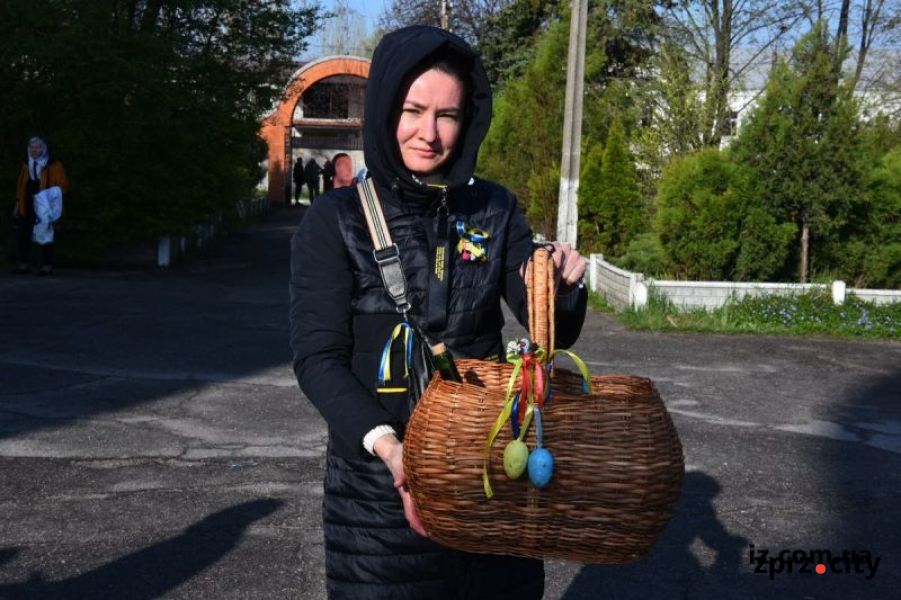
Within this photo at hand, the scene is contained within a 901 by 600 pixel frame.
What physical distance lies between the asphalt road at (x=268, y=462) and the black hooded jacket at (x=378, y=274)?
2435 millimetres

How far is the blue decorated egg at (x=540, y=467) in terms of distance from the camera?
6.28 feet

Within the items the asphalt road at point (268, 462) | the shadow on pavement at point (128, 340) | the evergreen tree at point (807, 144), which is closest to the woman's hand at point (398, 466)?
the asphalt road at point (268, 462)

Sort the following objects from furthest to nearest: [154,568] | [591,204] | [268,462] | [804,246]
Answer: [591,204]
[804,246]
[268,462]
[154,568]

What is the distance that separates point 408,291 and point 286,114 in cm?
4200

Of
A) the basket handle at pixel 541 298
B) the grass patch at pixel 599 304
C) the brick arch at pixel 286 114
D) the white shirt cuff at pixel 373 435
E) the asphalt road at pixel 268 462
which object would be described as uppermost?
the brick arch at pixel 286 114

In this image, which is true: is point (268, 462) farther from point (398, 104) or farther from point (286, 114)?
point (286, 114)

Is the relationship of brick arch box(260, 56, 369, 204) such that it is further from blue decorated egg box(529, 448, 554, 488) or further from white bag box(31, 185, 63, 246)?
blue decorated egg box(529, 448, 554, 488)

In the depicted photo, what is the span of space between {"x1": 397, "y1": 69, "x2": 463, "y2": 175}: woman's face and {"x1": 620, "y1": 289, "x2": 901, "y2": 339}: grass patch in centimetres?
1068

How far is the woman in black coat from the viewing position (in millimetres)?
2328

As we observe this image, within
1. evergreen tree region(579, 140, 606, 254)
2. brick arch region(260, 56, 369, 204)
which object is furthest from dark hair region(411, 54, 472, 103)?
brick arch region(260, 56, 369, 204)

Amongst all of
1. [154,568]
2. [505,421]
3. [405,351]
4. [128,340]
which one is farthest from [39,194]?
[505,421]

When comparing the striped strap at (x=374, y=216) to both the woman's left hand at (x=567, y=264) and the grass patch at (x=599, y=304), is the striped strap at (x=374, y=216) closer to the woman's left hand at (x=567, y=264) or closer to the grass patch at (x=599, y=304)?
the woman's left hand at (x=567, y=264)

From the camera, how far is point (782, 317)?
1312cm

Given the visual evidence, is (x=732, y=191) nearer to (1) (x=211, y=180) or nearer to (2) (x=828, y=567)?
(1) (x=211, y=180)
